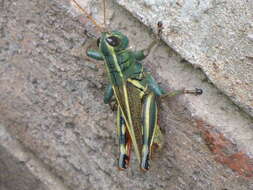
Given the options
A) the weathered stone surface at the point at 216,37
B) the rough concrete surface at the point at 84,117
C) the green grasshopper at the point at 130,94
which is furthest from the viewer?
the green grasshopper at the point at 130,94

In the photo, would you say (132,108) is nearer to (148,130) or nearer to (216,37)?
(148,130)

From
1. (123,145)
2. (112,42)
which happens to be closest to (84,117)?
(123,145)

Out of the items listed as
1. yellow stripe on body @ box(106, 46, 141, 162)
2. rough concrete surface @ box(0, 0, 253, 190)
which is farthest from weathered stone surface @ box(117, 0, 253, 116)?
yellow stripe on body @ box(106, 46, 141, 162)

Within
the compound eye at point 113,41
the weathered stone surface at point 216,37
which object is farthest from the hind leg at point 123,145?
the weathered stone surface at point 216,37

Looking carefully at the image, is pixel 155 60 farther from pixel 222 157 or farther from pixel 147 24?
pixel 222 157

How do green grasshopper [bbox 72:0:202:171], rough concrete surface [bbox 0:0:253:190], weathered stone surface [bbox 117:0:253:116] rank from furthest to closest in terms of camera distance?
1. green grasshopper [bbox 72:0:202:171]
2. rough concrete surface [bbox 0:0:253:190]
3. weathered stone surface [bbox 117:0:253:116]

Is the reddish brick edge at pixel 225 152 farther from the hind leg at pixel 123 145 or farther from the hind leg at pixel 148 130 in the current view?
the hind leg at pixel 123 145

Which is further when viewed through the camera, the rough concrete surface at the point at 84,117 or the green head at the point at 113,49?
the green head at the point at 113,49

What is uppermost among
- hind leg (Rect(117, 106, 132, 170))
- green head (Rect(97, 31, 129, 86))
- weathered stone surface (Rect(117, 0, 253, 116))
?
weathered stone surface (Rect(117, 0, 253, 116))

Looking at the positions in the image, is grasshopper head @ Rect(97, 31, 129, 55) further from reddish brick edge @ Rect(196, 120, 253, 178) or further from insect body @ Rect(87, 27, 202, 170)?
reddish brick edge @ Rect(196, 120, 253, 178)
